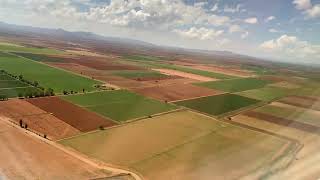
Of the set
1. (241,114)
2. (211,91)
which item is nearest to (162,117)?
(241,114)

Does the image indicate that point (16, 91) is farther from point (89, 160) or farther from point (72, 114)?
point (89, 160)

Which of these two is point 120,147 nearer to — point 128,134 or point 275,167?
point 128,134

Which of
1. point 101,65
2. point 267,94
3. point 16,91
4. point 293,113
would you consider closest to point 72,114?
point 16,91

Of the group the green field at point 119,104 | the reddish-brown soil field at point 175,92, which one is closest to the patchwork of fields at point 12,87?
the green field at point 119,104

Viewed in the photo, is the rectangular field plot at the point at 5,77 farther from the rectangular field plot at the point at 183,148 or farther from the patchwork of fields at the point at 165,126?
the rectangular field plot at the point at 183,148

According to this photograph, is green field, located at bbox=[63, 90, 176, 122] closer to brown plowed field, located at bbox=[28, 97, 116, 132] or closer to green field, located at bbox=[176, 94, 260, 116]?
brown plowed field, located at bbox=[28, 97, 116, 132]

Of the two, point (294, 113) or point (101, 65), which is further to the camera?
point (101, 65)
